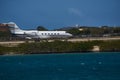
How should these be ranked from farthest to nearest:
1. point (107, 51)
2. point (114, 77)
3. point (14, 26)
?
1. point (14, 26)
2. point (107, 51)
3. point (114, 77)

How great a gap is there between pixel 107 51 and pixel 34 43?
2130 centimetres

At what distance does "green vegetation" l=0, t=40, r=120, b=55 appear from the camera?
133375mm

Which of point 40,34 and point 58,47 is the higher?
point 40,34

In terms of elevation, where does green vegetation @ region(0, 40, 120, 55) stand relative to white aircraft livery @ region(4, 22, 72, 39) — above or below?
below

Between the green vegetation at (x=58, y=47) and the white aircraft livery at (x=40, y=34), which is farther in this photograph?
the white aircraft livery at (x=40, y=34)

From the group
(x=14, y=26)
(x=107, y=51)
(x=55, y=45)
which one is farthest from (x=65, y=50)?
(x=14, y=26)

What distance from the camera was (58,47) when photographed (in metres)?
136

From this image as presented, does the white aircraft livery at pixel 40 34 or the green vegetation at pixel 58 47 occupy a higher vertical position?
the white aircraft livery at pixel 40 34

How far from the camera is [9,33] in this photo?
628ft

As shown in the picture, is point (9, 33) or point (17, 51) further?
point (9, 33)

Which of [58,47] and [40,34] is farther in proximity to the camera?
[40,34]

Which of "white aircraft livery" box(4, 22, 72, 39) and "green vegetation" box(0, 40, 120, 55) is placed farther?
"white aircraft livery" box(4, 22, 72, 39)

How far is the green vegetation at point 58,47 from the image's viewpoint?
13338 centimetres

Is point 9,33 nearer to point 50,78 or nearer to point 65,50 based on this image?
point 65,50
